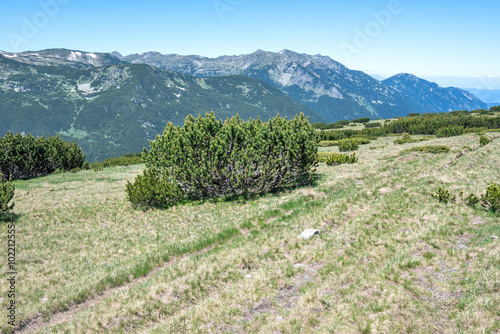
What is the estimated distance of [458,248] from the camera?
885 cm

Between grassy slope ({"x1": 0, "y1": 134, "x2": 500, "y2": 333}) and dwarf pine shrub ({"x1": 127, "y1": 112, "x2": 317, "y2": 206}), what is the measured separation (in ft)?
5.31

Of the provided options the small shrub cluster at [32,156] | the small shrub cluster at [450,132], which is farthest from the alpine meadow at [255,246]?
the small shrub cluster at [450,132]

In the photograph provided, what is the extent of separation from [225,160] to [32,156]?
33.4 metres

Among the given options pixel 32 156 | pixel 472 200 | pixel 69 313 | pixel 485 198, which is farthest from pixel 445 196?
pixel 32 156

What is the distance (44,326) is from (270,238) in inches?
326

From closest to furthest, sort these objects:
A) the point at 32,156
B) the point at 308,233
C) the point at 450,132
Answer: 1. the point at 308,233
2. the point at 32,156
3. the point at 450,132

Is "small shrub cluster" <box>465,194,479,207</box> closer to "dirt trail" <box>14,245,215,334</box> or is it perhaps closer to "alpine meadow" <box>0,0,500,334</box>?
"alpine meadow" <box>0,0,500,334</box>

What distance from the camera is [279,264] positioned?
9.21 meters

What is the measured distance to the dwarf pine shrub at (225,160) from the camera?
18422 mm

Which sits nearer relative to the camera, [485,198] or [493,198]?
[493,198]

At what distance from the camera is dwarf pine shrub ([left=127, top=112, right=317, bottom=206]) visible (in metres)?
18.4

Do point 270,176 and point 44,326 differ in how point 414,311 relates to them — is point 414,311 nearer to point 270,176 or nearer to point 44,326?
point 44,326

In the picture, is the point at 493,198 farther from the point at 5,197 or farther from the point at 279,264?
Result: the point at 5,197

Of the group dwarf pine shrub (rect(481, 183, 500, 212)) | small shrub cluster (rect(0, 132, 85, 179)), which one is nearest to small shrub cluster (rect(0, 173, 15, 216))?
small shrub cluster (rect(0, 132, 85, 179))
